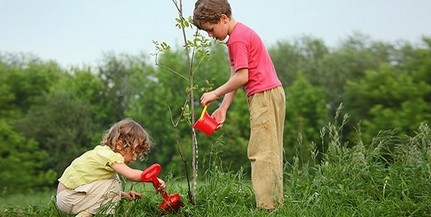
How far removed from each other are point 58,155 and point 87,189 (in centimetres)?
2216

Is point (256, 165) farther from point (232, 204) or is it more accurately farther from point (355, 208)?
point (355, 208)

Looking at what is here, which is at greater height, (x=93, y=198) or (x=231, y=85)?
(x=231, y=85)

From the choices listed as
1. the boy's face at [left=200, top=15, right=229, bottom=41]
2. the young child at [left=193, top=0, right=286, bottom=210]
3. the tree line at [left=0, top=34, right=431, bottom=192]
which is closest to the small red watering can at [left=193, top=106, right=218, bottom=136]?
the young child at [left=193, top=0, right=286, bottom=210]

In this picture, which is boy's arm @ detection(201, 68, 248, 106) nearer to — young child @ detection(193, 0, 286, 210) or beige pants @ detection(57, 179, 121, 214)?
young child @ detection(193, 0, 286, 210)

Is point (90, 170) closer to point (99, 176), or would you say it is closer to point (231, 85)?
point (99, 176)

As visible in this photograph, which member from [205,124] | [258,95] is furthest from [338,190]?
[205,124]

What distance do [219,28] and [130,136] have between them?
2.82ft

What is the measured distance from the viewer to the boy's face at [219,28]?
4.70 meters

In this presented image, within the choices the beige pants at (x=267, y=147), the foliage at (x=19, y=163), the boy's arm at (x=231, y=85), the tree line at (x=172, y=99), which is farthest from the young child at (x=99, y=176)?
the foliage at (x=19, y=163)

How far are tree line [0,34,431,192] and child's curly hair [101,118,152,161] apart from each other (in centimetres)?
1849

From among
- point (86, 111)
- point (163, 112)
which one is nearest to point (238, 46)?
point (86, 111)

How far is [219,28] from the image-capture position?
15.4 feet

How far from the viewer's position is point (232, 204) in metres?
4.90

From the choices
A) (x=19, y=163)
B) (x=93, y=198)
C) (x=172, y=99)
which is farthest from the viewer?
(x=172, y=99)
